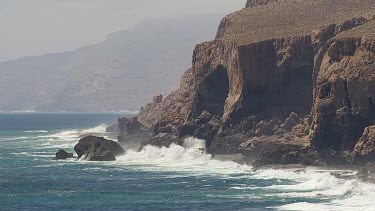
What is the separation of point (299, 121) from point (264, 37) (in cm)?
1589

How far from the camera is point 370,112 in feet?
383

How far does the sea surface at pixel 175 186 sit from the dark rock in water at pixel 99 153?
3.47m

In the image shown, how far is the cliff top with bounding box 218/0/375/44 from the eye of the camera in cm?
15062

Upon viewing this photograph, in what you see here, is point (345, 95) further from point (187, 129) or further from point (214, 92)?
point (214, 92)

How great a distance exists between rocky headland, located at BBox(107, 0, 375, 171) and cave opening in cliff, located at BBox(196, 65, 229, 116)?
0.17 m

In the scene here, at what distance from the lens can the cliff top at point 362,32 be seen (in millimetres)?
123188

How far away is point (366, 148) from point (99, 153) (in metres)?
54.7

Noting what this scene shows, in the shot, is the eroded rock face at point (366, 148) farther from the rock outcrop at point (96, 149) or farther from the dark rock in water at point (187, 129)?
the rock outcrop at point (96, 149)

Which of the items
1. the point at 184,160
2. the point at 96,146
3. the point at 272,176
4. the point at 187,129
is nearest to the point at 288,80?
the point at 184,160

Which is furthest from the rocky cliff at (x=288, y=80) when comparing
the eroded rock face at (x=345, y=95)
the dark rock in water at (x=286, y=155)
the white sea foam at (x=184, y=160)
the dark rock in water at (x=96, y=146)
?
the dark rock in water at (x=96, y=146)

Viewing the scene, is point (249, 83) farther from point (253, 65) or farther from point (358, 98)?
point (358, 98)

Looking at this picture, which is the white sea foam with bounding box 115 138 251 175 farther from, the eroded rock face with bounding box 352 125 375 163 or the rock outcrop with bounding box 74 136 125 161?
the eroded rock face with bounding box 352 125 375 163

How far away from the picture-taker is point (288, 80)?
14375 cm

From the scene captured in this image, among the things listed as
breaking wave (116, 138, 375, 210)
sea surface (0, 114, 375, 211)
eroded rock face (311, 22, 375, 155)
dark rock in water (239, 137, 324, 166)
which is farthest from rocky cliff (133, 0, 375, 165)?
sea surface (0, 114, 375, 211)
